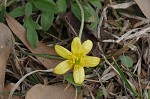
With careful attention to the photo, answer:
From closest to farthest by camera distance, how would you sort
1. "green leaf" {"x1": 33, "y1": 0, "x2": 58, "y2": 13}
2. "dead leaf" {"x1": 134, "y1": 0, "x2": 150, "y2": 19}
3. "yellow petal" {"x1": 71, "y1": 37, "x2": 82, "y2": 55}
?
"yellow petal" {"x1": 71, "y1": 37, "x2": 82, "y2": 55} → "green leaf" {"x1": 33, "y1": 0, "x2": 58, "y2": 13} → "dead leaf" {"x1": 134, "y1": 0, "x2": 150, "y2": 19}

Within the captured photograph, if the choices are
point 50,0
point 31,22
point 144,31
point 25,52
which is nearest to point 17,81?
point 25,52

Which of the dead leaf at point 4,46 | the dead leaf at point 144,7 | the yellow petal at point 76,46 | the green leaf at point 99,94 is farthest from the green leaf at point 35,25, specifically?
the dead leaf at point 144,7

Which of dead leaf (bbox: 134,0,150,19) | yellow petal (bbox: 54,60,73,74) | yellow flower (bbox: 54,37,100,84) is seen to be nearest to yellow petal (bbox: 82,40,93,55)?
yellow flower (bbox: 54,37,100,84)

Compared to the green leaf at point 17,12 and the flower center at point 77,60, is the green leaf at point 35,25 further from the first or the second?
the flower center at point 77,60

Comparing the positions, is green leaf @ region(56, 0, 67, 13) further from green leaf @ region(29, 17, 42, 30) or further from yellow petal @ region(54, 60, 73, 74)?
yellow petal @ region(54, 60, 73, 74)

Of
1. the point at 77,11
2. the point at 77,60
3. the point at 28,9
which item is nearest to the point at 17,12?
the point at 28,9

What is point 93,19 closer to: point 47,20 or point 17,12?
point 47,20
